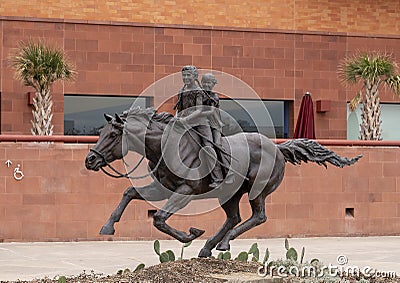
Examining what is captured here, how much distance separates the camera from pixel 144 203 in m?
18.2

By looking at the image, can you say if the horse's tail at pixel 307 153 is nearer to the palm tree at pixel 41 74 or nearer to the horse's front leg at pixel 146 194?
the horse's front leg at pixel 146 194

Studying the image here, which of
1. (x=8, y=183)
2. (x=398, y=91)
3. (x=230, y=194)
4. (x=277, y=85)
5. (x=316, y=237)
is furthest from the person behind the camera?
(x=277, y=85)

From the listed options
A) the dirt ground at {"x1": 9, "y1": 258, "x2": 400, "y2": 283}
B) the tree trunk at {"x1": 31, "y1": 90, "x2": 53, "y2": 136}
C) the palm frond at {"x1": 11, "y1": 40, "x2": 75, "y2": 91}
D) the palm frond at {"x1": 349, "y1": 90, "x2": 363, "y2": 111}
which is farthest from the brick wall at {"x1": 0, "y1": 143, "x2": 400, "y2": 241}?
the dirt ground at {"x1": 9, "y1": 258, "x2": 400, "y2": 283}

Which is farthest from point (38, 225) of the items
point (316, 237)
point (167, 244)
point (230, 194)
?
point (230, 194)

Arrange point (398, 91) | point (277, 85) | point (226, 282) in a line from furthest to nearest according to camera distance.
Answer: point (277, 85), point (398, 91), point (226, 282)

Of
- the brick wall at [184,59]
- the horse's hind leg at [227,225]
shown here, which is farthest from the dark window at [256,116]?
the horse's hind leg at [227,225]

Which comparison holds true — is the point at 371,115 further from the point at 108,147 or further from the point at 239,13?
the point at 108,147

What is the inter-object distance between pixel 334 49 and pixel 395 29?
214 centimetres

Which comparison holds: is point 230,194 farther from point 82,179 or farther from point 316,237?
point 316,237

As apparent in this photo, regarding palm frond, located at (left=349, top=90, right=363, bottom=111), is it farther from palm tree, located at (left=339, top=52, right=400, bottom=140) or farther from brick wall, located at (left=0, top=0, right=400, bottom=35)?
brick wall, located at (left=0, top=0, right=400, bottom=35)

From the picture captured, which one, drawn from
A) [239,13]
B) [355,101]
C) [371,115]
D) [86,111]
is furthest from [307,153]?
[239,13]

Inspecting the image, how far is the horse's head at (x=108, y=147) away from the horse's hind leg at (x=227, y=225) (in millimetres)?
1828

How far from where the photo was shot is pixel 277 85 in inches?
942

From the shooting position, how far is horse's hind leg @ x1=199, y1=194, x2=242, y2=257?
11094 mm
